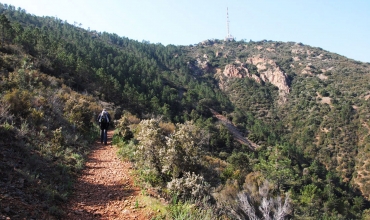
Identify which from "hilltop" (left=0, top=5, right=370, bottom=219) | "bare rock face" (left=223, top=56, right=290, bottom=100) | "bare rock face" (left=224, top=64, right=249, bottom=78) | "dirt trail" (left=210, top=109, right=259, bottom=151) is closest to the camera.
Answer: "hilltop" (left=0, top=5, right=370, bottom=219)

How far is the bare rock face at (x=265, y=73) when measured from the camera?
9284cm

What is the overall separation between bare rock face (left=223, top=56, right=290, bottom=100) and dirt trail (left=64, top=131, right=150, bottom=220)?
8961 cm

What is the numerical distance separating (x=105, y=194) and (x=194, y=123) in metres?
20.9

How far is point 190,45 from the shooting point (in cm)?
16075

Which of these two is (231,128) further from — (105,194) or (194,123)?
(105,194)

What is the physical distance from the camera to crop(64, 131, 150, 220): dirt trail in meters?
4.46

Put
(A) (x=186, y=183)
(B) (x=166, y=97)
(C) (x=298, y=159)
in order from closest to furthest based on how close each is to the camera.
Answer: (A) (x=186, y=183) → (C) (x=298, y=159) → (B) (x=166, y=97)

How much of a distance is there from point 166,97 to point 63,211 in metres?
55.7

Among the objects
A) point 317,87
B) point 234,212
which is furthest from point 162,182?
point 317,87

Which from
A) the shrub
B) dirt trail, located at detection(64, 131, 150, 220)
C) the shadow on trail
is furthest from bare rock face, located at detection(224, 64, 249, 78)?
the shrub

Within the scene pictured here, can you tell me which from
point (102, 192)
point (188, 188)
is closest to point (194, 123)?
point (102, 192)

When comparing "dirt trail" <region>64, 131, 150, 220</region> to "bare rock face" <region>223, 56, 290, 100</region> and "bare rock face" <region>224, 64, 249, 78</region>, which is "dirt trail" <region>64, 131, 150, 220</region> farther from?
"bare rock face" <region>224, 64, 249, 78</region>

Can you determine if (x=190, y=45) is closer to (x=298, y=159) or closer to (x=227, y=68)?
(x=227, y=68)

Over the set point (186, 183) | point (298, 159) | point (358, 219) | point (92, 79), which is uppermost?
point (92, 79)
